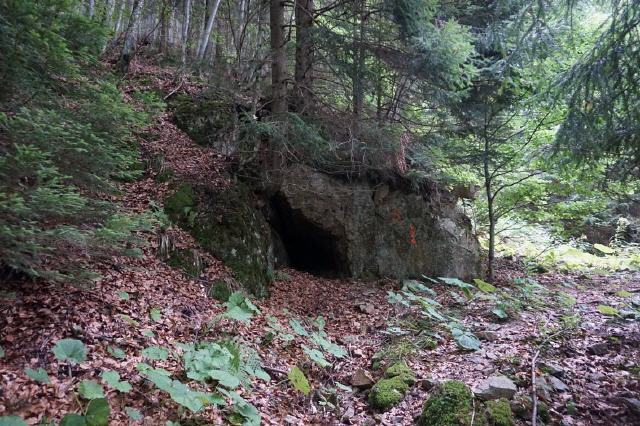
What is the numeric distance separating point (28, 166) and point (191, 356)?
201 cm

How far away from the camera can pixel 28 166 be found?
102 inches

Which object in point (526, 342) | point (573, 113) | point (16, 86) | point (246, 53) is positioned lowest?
point (526, 342)

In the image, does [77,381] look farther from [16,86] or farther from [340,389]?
[340,389]

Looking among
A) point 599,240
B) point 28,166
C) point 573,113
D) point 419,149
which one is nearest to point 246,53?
point 419,149

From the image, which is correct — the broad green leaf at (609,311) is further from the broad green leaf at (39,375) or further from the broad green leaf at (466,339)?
the broad green leaf at (39,375)

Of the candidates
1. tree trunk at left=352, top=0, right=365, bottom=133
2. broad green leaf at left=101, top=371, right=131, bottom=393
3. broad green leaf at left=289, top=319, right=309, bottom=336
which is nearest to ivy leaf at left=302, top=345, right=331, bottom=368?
broad green leaf at left=289, top=319, right=309, bottom=336

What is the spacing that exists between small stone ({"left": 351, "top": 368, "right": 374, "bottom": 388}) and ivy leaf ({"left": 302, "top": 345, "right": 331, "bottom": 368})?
13.8 inches

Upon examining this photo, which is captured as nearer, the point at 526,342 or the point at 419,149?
the point at 526,342

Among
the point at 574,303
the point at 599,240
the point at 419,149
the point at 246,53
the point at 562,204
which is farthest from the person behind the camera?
the point at 599,240

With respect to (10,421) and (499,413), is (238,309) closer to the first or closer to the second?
(10,421)

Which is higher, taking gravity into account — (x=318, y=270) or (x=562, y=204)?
(x=562, y=204)

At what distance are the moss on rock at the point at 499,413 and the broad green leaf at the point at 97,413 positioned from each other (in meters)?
3.17

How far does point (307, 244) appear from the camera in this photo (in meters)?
9.16

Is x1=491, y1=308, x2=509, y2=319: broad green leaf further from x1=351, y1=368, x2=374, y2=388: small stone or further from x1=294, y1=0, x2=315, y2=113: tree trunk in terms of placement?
x1=294, y1=0, x2=315, y2=113: tree trunk
